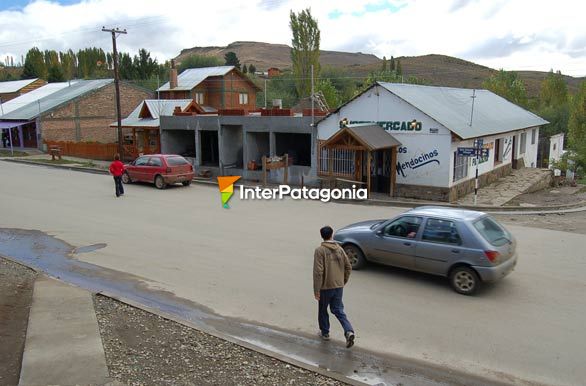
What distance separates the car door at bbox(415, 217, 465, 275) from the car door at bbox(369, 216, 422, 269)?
16cm

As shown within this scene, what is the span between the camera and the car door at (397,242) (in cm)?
982

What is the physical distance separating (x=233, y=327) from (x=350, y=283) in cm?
287

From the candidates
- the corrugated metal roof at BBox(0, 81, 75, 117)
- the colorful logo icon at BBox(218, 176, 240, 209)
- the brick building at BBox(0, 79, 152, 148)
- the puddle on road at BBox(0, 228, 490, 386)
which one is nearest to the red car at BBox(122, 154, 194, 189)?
the colorful logo icon at BBox(218, 176, 240, 209)

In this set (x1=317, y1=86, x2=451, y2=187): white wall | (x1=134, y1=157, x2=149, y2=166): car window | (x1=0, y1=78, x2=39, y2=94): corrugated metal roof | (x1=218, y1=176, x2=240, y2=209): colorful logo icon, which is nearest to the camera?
(x1=317, y1=86, x2=451, y2=187): white wall

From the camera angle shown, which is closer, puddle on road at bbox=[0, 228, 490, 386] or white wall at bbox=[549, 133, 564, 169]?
puddle on road at bbox=[0, 228, 490, 386]

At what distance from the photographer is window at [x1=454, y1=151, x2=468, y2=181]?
20469 millimetres

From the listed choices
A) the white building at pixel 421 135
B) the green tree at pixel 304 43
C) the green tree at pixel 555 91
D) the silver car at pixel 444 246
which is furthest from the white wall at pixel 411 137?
the green tree at pixel 555 91

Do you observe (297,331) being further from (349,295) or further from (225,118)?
(225,118)

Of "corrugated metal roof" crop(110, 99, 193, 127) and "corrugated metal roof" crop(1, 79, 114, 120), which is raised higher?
"corrugated metal roof" crop(1, 79, 114, 120)

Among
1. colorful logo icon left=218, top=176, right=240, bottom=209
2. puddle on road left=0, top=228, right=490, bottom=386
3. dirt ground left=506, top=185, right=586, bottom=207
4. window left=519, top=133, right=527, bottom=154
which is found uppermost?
window left=519, top=133, right=527, bottom=154

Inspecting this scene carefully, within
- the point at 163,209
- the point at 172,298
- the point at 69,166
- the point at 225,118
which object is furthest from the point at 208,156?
the point at 172,298

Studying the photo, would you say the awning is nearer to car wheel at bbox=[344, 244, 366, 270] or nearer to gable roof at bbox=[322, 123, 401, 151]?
gable roof at bbox=[322, 123, 401, 151]

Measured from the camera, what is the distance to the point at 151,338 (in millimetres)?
7031

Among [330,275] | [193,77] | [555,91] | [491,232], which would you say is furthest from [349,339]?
[555,91]
